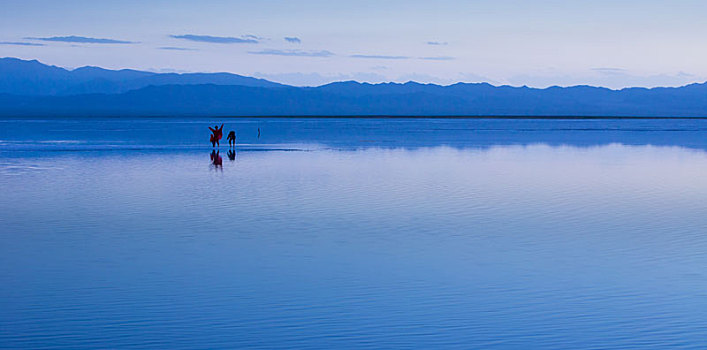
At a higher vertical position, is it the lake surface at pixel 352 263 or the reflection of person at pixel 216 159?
the lake surface at pixel 352 263

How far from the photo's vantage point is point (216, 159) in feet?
101

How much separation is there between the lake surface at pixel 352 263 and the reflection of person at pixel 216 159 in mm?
6324

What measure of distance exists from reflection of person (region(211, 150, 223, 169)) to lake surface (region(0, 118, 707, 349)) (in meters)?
6.32

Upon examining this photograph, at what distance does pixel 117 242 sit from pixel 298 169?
13.3 m

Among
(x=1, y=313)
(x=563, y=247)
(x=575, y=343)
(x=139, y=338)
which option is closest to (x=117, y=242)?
(x=1, y=313)

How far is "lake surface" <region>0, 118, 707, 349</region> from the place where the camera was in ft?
25.1

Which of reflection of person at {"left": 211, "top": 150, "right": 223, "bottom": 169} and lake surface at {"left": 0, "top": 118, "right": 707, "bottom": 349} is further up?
lake surface at {"left": 0, "top": 118, "right": 707, "bottom": 349}

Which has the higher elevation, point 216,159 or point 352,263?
point 352,263

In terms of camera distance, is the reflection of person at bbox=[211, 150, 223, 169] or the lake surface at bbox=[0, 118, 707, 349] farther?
the reflection of person at bbox=[211, 150, 223, 169]

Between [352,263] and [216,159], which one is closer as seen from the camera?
[352,263]

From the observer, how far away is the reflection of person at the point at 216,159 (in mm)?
27741

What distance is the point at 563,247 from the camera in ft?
38.3

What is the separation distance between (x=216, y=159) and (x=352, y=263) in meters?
20.7

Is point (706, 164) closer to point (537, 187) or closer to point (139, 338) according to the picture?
point (537, 187)
